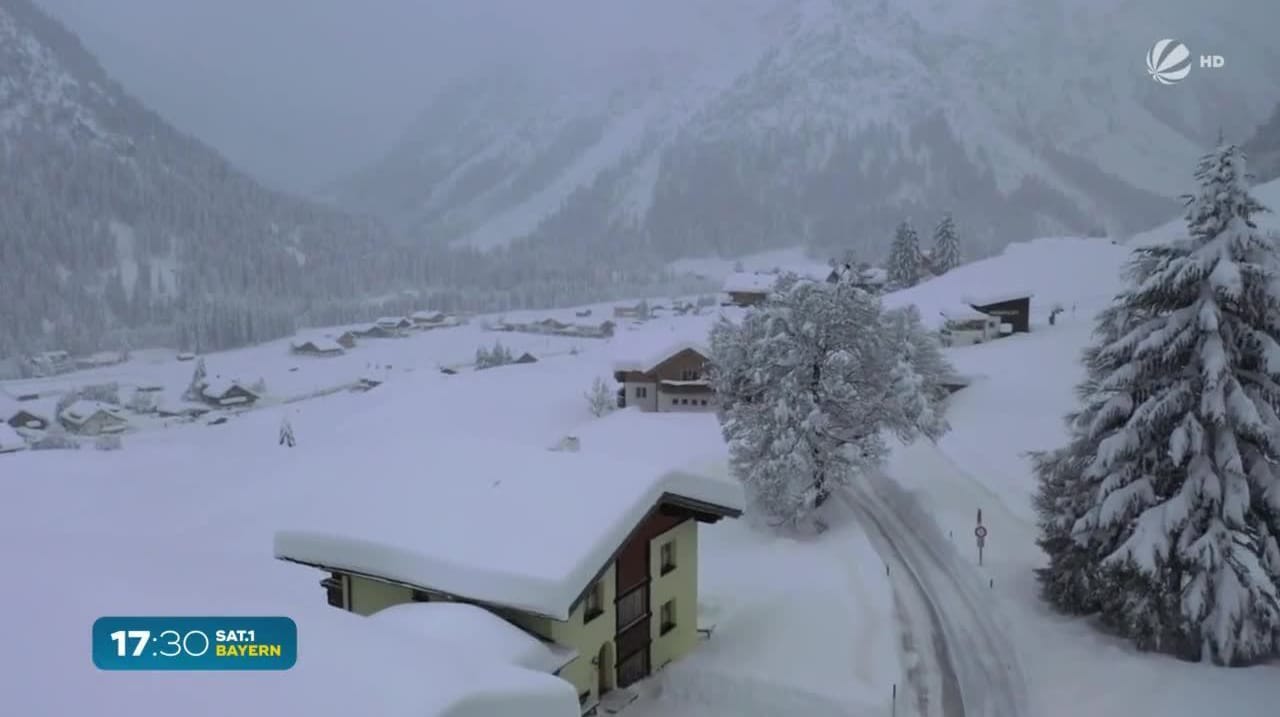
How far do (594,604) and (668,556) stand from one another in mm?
3786

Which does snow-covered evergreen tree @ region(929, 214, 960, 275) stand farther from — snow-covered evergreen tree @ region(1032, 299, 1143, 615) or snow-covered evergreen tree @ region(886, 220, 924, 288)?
snow-covered evergreen tree @ region(1032, 299, 1143, 615)

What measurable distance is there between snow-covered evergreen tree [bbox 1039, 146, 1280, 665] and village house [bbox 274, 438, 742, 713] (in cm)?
1033

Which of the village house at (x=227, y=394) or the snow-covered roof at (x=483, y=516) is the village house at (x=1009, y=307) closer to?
the snow-covered roof at (x=483, y=516)

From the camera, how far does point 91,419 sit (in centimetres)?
11319

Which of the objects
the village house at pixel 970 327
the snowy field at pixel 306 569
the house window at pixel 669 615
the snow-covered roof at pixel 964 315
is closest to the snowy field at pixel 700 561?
the snowy field at pixel 306 569

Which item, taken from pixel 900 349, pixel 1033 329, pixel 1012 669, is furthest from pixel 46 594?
pixel 1033 329

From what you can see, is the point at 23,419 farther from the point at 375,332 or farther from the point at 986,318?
the point at 986,318

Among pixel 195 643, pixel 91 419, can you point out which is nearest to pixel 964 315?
pixel 195 643

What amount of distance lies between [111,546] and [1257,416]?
956 inches

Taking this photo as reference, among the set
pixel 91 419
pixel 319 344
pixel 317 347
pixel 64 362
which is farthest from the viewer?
pixel 64 362

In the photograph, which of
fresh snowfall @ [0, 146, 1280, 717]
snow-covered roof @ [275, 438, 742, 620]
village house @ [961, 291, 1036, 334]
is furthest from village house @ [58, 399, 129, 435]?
snow-covered roof @ [275, 438, 742, 620]

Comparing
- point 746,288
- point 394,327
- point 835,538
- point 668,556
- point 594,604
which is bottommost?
point 835,538

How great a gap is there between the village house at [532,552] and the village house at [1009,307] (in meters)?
68.2

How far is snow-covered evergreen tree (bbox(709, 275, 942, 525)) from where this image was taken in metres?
35.9
